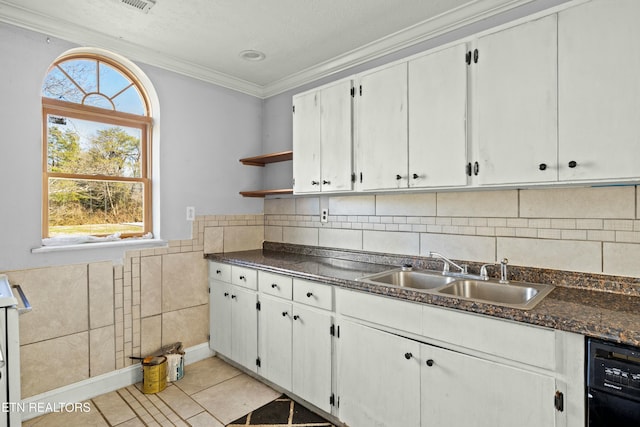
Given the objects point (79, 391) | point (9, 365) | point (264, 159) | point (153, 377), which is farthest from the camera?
point (264, 159)

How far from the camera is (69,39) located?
237cm

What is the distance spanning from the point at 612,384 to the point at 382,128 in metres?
1.63

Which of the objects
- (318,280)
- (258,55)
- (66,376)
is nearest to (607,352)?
(318,280)

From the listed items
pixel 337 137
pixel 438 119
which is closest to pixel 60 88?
pixel 337 137

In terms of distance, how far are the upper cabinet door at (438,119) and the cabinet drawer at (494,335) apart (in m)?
0.73

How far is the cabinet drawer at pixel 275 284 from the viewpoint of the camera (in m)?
2.34

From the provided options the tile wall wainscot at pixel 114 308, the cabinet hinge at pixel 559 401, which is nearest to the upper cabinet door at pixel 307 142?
the tile wall wainscot at pixel 114 308

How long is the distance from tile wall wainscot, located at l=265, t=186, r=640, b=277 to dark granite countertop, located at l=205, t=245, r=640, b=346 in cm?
11

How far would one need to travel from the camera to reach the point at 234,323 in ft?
9.25

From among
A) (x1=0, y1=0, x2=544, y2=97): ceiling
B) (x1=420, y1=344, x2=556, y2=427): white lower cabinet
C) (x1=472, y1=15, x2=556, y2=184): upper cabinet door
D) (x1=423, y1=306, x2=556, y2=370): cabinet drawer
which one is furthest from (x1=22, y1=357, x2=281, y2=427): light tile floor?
(x1=0, y1=0, x2=544, y2=97): ceiling

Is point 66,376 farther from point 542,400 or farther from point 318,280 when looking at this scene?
point 542,400

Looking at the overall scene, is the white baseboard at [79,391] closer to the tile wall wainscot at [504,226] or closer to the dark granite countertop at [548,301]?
the dark granite countertop at [548,301]

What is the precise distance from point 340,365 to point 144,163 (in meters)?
2.23

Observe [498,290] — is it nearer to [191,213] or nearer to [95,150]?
[191,213]
